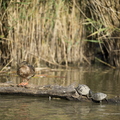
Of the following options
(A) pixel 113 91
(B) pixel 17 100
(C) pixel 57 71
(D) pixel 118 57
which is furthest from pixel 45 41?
(B) pixel 17 100

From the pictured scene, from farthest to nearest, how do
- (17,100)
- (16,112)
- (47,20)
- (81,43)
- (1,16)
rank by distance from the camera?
(81,43)
(47,20)
(1,16)
(17,100)
(16,112)

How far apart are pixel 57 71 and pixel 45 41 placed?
1044 millimetres

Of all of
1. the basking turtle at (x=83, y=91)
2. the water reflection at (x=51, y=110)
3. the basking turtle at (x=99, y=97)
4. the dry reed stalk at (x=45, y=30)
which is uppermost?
the dry reed stalk at (x=45, y=30)

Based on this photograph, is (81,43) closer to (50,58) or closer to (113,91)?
(50,58)

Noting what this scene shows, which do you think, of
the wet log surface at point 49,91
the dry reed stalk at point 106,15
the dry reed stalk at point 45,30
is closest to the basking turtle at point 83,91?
the wet log surface at point 49,91

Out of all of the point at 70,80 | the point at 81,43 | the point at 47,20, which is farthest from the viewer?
the point at 81,43

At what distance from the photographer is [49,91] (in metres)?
4.69

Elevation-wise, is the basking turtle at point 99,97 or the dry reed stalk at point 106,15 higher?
the dry reed stalk at point 106,15

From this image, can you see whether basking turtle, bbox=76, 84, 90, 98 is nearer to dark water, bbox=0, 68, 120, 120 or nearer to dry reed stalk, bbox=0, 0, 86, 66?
dark water, bbox=0, 68, 120, 120

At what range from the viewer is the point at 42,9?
8.38 m

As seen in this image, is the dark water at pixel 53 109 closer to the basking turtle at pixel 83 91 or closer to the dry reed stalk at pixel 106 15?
the basking turtle at pixel 83 91

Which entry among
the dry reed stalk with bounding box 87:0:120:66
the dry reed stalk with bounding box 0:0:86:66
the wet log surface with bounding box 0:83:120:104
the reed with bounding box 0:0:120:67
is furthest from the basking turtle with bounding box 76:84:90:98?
the dry reed stalk with bounding box 0:0:86:66

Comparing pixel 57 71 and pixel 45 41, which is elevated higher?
pixel 45 41

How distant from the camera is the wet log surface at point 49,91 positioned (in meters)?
4.58
